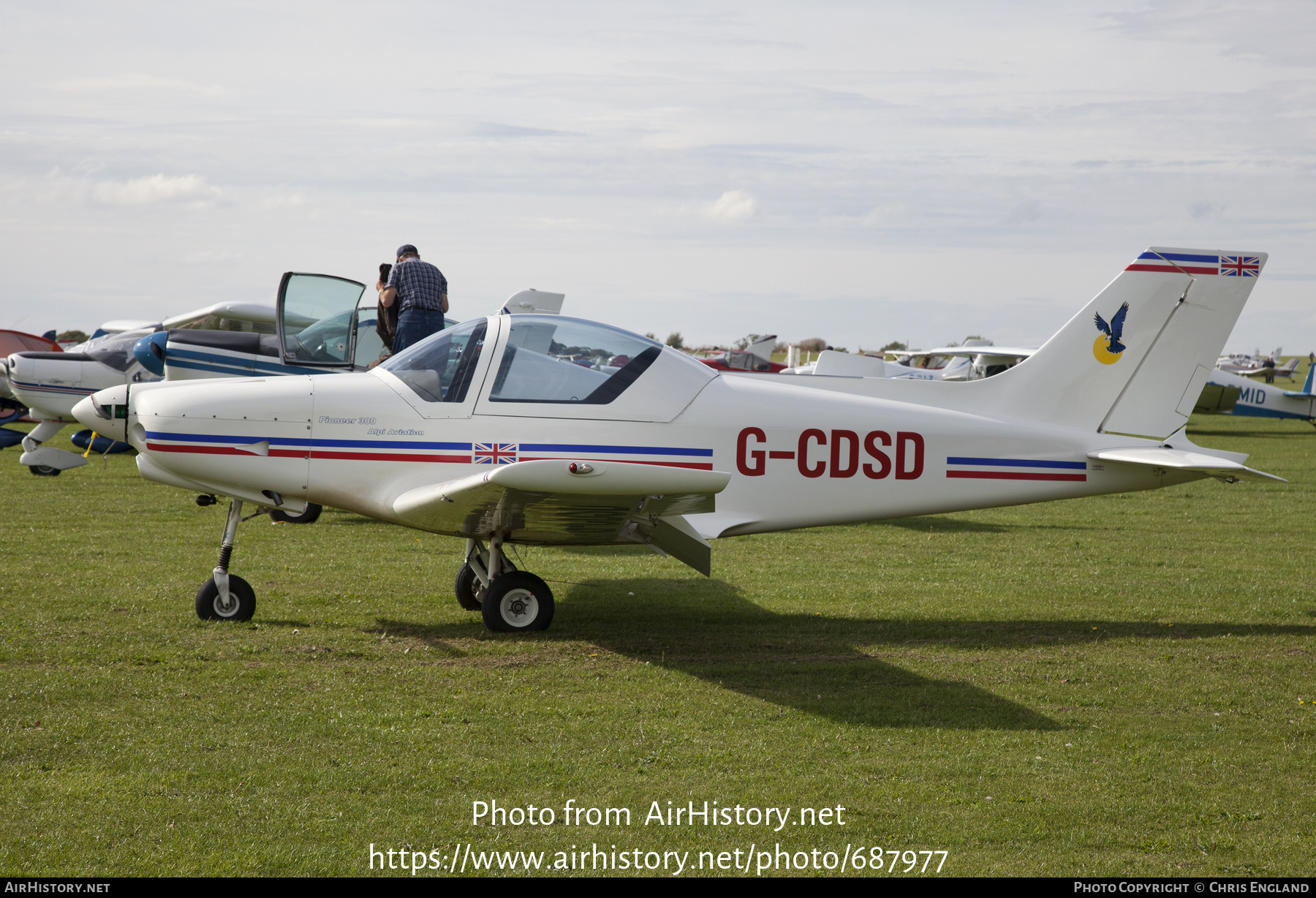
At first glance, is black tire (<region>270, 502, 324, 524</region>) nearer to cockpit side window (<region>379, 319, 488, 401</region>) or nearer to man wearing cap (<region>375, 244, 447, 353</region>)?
cockpit side window (<region>379, 319, 488, 401</region>)

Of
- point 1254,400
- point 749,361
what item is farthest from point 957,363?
point 1254,400

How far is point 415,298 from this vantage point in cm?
829

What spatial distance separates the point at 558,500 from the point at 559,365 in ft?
3.74

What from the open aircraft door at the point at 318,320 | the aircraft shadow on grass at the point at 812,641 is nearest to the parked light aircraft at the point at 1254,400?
the aircraft shadow on grass at the point at 812,641

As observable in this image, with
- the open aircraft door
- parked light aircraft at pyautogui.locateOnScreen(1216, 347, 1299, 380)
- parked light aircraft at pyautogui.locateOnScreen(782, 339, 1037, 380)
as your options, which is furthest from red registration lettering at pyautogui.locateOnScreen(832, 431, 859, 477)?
parked light aircraft at pyautogui.locateOnScreen(1216, 347, 1299, 380)

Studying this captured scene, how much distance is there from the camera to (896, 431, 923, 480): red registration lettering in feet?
22.3

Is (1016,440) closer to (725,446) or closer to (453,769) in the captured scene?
(725,446)

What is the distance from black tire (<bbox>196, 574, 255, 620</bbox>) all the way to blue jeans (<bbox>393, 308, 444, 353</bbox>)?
8.39 feet

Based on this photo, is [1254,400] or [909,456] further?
[1254,400]

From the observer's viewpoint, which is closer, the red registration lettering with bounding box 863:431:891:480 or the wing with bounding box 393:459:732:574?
the wing with bounding box 393:459:732:574

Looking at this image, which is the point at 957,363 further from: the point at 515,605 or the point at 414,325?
the point at 515,605

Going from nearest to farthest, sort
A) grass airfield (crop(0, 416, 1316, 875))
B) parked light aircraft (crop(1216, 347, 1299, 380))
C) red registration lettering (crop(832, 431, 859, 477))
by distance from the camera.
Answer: grass airfield (crop(0, 416, 1316, 875)) → red registration lettering (crop(832, 431, 859, 477)) → parked light aircraft (crop(1216, 347, 1299, 380))

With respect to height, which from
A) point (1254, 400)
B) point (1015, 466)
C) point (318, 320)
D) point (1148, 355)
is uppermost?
point (318, 320)

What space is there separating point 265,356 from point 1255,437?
23928 millimetres
